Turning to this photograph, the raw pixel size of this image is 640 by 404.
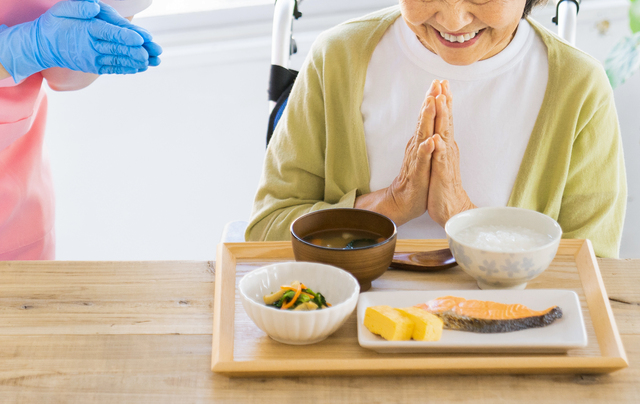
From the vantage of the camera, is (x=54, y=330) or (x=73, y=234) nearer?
(x=54, y=330)

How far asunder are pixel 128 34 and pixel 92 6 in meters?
0.10

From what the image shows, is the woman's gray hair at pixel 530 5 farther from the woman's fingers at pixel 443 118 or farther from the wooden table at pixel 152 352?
the wooden table at pixel 152 352

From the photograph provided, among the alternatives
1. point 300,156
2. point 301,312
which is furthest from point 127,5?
point 301,312

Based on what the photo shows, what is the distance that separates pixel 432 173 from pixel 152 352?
64 cm

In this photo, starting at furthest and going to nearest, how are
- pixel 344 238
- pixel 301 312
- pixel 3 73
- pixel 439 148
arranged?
pixel 3 73 → pixel 439 148 → pixel 344 238 → pixel 301 312

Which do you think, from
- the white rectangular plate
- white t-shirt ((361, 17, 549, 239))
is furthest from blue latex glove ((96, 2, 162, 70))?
the white rectangular plate

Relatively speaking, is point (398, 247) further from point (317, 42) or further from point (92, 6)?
point (92, 6)

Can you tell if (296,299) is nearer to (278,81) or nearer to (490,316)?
(490,316)

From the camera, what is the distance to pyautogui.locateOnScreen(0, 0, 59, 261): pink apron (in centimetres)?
142

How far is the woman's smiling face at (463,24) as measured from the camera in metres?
1.17

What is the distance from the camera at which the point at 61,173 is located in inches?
104

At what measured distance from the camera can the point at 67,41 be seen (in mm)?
1381

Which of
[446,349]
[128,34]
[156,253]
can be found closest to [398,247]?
[446,349]

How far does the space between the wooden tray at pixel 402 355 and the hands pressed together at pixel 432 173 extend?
9.9 inches
